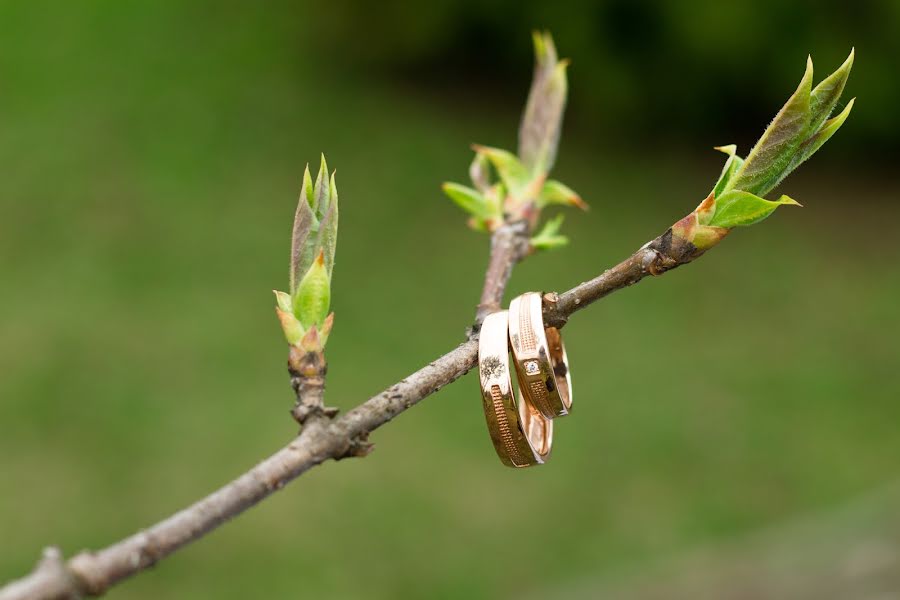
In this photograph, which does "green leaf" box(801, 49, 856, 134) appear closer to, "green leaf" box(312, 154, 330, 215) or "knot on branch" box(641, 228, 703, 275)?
"knot on branch" box(641, 228, 703, 275)

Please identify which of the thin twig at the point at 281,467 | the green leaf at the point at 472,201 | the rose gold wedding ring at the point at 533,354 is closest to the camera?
the thin twig at the point at 281,467

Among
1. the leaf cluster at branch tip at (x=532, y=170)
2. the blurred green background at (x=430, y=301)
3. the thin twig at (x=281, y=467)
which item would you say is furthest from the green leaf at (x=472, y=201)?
the blurred green background at (x=430, y=301)

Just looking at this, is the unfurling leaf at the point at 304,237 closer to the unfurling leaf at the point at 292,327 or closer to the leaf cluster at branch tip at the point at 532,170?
the unfurling leaf at the point at 292,327

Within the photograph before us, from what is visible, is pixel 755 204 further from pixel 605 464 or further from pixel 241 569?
pixel 605 464

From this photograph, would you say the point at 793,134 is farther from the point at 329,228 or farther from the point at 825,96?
the point at 329,228

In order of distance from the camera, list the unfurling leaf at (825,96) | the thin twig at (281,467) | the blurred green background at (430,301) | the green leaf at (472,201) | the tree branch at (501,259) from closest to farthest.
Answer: the thin twig at (281,467)
the unfurling leaf at (825,96)
the tree branch at (501,259)
the green leaf at (472,201)
the blurred green background at (430,301)

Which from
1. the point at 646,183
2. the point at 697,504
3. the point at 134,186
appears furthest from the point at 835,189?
the point at 134,186

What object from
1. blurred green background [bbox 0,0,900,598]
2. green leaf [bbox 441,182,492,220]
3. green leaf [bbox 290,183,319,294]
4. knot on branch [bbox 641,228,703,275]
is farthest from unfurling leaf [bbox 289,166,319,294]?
blurred green background [bbox 0,0,900,598]
